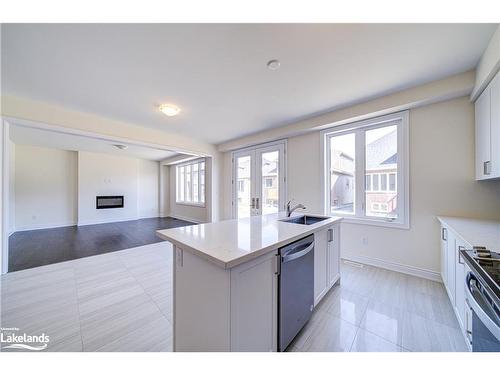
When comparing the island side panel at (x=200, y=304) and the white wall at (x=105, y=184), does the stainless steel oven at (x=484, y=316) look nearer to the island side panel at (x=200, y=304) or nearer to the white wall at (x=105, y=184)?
the island side panel at (x=200, y=304)

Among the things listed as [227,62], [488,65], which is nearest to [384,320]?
[488,65]

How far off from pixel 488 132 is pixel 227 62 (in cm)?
275

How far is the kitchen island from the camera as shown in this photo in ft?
3.25

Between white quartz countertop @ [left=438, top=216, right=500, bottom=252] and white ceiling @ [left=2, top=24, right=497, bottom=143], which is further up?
white ceiling @ [left=2, top=24, right=497, bottom=143]

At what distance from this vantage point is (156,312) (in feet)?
6.19

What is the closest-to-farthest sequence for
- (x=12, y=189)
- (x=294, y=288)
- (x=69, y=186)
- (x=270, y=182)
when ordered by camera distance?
(x=294, y=288) → (x=270, y=182) → (x=12, y=189) → (x=69, y=186)

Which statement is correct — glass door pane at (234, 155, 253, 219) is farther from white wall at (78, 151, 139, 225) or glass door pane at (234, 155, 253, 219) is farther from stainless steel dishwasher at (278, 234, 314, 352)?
white wall at (78, 151, 139, 225)

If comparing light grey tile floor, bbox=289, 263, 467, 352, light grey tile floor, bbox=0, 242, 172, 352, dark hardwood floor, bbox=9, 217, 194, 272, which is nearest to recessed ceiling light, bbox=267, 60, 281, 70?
light grey tile floor, bbox=289, 263, 467, 352

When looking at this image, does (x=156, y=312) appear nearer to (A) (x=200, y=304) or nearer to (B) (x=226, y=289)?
(A) (x=200, y=304)

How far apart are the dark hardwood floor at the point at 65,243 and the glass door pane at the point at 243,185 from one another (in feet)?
7.41

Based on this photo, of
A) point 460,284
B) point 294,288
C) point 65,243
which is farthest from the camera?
point 65,243

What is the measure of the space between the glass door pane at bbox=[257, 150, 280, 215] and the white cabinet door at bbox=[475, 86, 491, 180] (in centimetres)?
296

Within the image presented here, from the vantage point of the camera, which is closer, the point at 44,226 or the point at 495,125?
the point at 495,125
